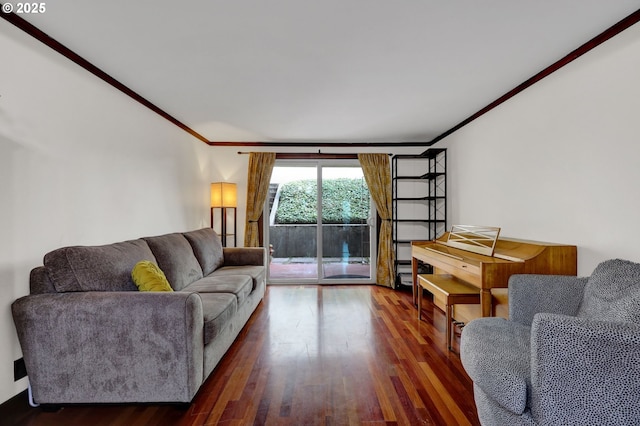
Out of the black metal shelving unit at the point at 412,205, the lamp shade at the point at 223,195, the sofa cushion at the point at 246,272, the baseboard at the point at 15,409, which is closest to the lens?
the baseboard at the point at 15,409

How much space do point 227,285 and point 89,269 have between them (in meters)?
1.11

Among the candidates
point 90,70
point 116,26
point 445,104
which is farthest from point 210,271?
point 445,104

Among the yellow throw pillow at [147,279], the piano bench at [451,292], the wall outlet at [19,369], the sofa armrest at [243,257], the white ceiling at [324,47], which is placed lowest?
the wall outlet at [19,369]

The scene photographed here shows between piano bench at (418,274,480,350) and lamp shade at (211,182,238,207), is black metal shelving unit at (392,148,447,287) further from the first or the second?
lamp shade at (211,182,238,207)

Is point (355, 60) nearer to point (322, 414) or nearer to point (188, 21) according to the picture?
point (188, 21)

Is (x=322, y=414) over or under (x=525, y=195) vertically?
under

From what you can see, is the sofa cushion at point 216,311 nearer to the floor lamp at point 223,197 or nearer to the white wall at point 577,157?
the floor lamp at point 223,197

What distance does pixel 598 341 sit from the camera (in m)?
1.10

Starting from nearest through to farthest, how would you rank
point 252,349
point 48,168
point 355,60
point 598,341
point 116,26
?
point 598,341 < point 116,26 < point 48,168 < point 355,60 < point 252,349

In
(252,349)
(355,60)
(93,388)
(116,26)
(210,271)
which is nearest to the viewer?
(93,388)

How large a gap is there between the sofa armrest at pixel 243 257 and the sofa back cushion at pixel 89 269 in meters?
1.83

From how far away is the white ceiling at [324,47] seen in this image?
5.72ft

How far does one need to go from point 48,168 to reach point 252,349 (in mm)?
2011

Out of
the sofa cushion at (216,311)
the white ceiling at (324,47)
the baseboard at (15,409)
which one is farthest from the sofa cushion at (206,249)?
the baseboard at (15,409)
